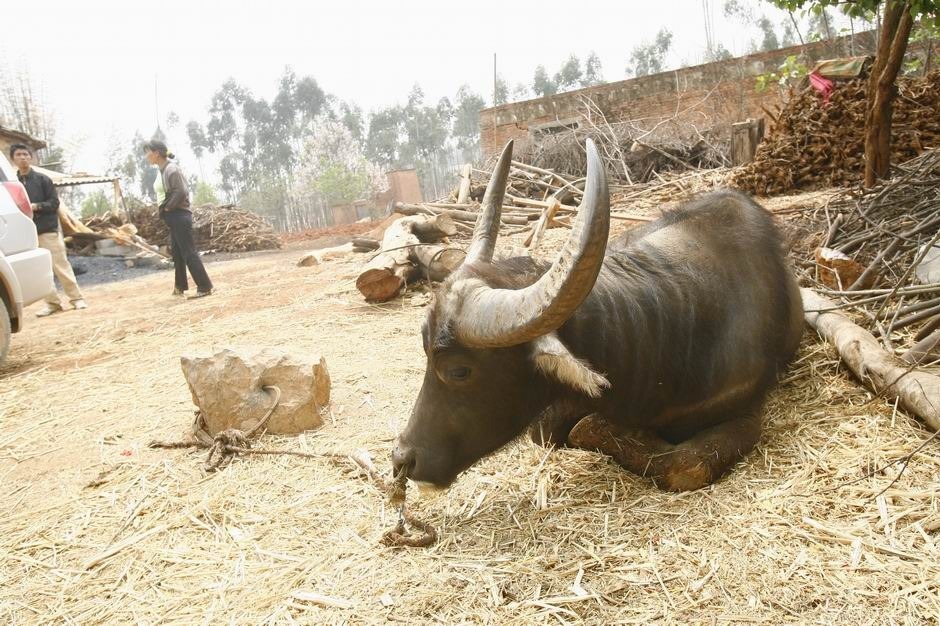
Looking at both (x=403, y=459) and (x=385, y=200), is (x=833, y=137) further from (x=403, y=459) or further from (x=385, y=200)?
(x=385, y=200)

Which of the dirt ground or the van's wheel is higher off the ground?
the van's wheel

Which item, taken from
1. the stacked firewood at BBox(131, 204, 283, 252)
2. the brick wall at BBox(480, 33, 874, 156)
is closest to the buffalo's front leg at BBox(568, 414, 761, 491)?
the brick wall at BBox(480, 33, 874, 156)

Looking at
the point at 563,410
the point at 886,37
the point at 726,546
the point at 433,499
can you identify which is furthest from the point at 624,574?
the point at 886,37

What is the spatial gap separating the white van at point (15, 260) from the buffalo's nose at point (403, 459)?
6.24 meters

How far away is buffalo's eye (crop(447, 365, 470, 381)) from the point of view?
2.68 m

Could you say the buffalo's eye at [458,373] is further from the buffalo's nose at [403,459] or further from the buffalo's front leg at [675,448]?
the buffalo's front leg at [675,448]

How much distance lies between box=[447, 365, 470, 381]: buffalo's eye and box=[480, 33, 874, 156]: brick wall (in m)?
16.6

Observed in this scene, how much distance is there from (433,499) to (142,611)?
1307mm

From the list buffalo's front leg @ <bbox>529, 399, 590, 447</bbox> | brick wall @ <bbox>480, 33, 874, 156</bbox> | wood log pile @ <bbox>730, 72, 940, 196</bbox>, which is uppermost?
brick wall @ <bbox>480, 33, 874, 156</bbox>

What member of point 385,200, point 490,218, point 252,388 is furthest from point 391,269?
point 385,200

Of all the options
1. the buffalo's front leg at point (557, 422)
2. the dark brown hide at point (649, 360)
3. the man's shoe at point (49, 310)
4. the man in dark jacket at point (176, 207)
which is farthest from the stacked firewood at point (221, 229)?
the dark brown hide at point (649, 360)

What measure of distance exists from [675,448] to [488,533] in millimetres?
1027

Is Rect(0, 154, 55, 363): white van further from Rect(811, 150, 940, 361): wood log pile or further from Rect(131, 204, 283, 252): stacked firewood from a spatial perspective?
Rect(131, 204, 283, 252): stacked firewood

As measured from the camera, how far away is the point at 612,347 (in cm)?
283
